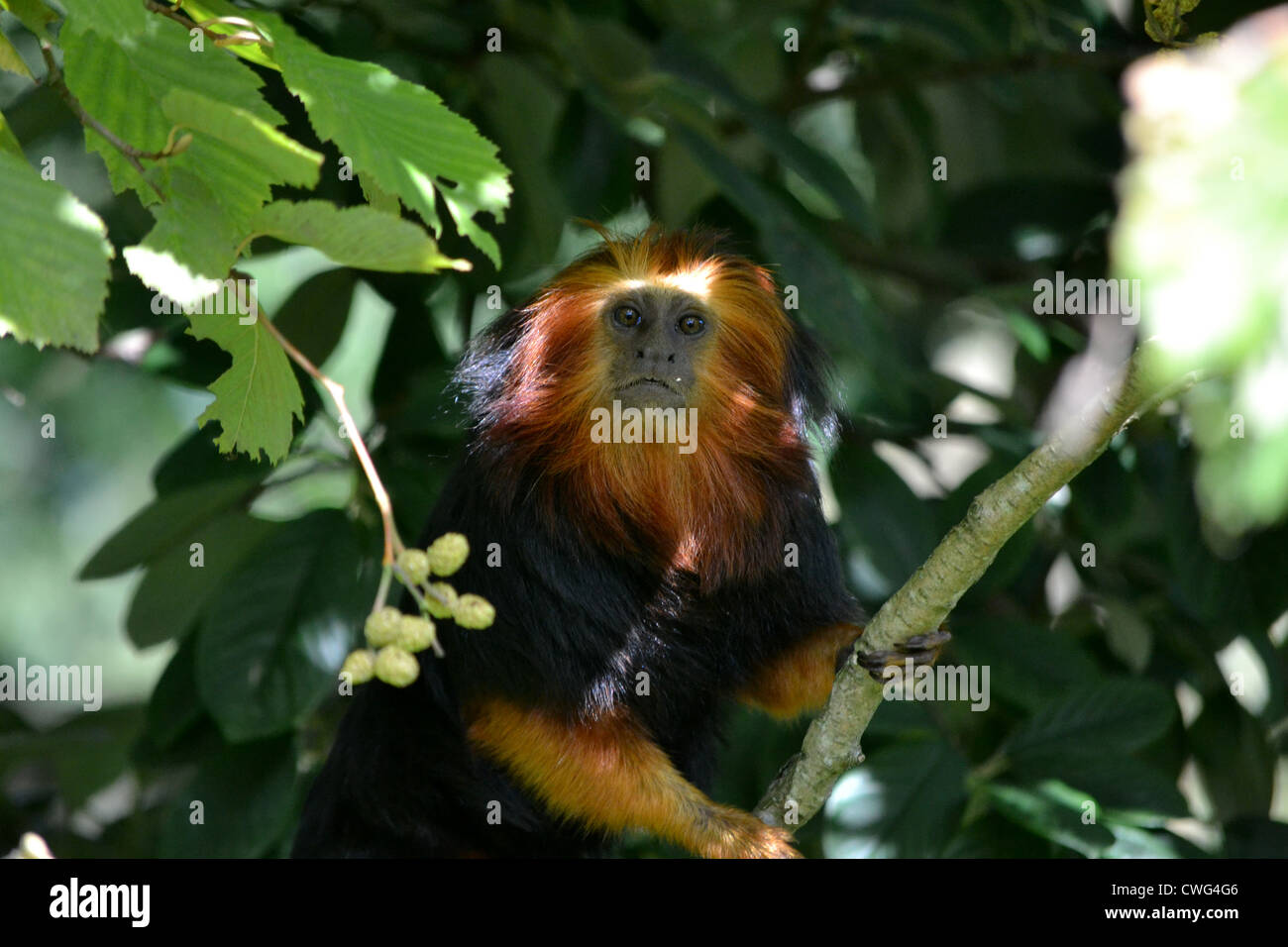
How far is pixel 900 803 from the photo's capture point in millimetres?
4027

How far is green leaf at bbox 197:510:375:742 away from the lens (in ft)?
12.8

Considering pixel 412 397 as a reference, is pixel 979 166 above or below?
above

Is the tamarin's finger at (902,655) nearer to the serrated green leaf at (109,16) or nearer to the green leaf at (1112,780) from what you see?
the green leaf at (1112,780)

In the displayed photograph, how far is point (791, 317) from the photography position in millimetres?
3955

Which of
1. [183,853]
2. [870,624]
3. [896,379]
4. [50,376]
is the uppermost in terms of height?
[50,376]

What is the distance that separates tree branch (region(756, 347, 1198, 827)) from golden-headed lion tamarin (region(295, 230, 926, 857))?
19cm

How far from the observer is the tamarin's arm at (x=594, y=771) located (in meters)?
3.38

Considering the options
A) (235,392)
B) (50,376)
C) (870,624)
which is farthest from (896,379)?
(50,376)

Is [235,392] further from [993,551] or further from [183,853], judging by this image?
[183,853]

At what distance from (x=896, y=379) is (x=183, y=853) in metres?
2.62

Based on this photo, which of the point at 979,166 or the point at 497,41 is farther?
the point at 979,166

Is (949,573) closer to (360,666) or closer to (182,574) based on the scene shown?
(360,666)

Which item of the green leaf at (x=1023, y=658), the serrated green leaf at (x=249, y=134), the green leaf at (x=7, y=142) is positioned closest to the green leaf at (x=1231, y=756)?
the green leaf at (x=1023, y=658)

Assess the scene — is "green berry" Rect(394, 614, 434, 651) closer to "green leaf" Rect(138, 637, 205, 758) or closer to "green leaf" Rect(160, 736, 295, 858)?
"green leaf" Rect(160, 736, 295, 858)
